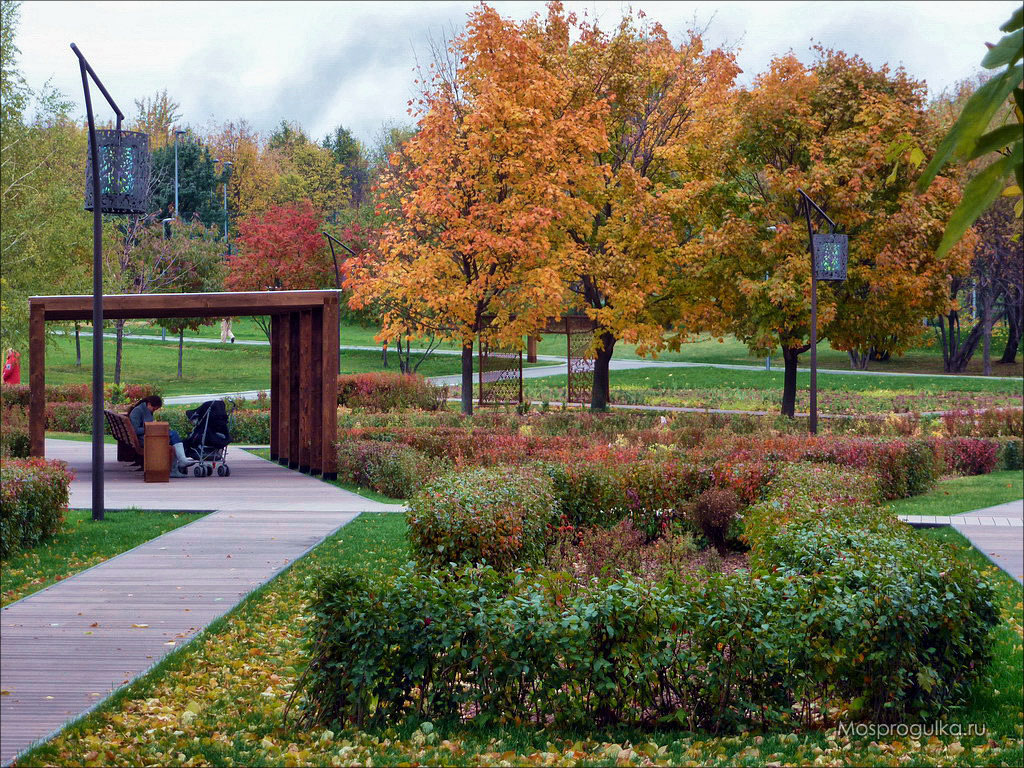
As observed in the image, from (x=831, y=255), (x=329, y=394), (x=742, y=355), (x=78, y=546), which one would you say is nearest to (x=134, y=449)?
(x=329, y=394)

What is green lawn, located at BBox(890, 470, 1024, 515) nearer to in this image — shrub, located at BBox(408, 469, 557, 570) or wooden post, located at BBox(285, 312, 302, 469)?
shrub, located at BBox(408, 469, 557, 570)

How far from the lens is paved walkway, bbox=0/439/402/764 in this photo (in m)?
5.59

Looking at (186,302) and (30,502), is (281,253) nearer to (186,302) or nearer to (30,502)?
(186,302)

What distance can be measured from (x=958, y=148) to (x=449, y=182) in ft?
72.7

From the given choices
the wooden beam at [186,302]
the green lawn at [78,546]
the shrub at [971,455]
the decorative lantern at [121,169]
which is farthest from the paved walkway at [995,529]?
the decorative lantern at [121,169]

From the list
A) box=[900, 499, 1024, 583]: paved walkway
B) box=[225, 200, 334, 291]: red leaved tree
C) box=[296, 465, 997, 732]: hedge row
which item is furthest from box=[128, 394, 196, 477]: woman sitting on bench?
box=[225, 200, 334, 291]: red leaved tree

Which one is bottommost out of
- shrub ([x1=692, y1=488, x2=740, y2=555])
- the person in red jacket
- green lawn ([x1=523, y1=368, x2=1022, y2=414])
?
shrub ([x1=692, y1=488, x2=740, y2=555])

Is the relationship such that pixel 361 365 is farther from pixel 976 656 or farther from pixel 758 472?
pixel 976 656

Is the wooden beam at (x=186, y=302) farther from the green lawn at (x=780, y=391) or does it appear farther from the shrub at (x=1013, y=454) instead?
the green lawn at (x=780, y=391)

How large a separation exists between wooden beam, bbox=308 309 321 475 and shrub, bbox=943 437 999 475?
10.1m

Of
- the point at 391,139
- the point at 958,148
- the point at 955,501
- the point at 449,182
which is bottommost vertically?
the point at 955,501

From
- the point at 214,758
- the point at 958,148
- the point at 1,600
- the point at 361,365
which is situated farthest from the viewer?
the point at 361,365

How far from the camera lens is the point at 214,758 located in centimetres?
464

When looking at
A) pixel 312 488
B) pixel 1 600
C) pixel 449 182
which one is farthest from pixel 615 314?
pixel 1 600
